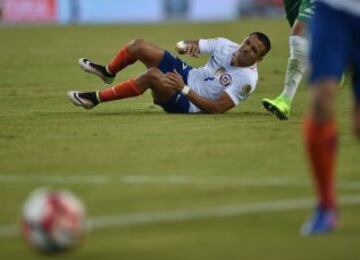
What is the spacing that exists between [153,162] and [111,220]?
272 centimetres

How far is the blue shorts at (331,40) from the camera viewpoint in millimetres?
8750

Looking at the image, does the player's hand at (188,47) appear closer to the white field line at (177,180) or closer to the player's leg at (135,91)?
the player's leg at (135,91)

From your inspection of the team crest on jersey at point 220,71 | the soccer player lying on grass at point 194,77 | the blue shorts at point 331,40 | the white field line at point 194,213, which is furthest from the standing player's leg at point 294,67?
the blue shorts at point 331,40

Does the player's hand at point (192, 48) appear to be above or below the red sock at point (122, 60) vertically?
above

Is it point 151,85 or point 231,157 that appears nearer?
point 231,157

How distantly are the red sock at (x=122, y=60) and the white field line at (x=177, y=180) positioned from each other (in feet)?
15.6

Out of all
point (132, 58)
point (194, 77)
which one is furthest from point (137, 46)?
point (194, 77)

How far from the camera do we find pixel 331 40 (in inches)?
347

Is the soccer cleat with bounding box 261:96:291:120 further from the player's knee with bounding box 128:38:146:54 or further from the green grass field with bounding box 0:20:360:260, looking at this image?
the player's knee with bounding box 128:38:146:54

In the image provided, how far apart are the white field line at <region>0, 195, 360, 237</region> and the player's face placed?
5364 millimetres

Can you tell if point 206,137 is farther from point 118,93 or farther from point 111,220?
point 111,220

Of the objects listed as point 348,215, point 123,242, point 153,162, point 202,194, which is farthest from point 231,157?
point 123,242

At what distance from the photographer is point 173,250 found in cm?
814

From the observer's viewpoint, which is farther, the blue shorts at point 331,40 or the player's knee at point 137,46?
the player's knee at point 137,46
